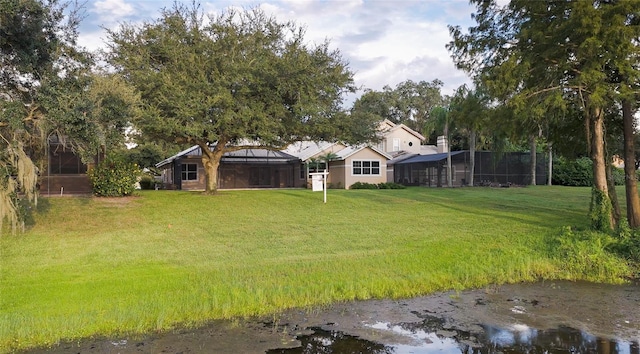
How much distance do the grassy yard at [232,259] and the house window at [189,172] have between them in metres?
17.6

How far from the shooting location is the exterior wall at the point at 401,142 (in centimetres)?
4728

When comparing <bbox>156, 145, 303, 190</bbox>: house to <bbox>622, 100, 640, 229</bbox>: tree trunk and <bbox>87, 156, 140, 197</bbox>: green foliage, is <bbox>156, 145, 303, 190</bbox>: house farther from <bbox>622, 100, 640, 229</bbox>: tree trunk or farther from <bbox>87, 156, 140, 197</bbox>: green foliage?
<bbox>622, 100, 640, 229</bbox>: tree trunk

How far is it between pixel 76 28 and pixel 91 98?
2.26 metres

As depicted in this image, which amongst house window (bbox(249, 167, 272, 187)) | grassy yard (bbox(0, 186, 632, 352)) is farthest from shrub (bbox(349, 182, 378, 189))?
grassy yard (bbox(0, 186, 632, 352))

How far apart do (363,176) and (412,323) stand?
Answer: 90.5ft

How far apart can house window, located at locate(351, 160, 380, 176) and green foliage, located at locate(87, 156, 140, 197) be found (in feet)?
58.7

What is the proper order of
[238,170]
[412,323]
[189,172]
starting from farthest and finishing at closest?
1. [238,170]
2. [189,172]
3. [412,323]

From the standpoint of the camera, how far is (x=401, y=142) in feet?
156

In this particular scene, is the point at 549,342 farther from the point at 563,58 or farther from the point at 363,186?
the point at 363,186

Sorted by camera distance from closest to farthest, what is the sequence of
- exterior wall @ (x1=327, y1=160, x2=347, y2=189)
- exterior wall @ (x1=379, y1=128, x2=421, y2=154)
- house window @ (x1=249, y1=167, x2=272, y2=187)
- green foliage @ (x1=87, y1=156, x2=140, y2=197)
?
green foliage @ (x1=87, y1=156, x2=140, y2=197) → exterior wall @ (x1=327, y1=160, x2=347, y2=189) → house window @ (x1=249, y1=167, x2=272, y2=187) → exterior wall @ (x1=379, y1=128, x2=421, y2=154)

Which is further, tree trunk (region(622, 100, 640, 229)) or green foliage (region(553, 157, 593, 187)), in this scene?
green foliage (region(553, 157, 593, 187))

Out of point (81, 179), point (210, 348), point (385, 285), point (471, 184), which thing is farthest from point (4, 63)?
point (471, 184)

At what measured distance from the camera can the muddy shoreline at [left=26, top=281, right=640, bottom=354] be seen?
6276 mm

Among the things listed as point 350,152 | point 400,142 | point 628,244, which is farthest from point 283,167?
point 628,244
